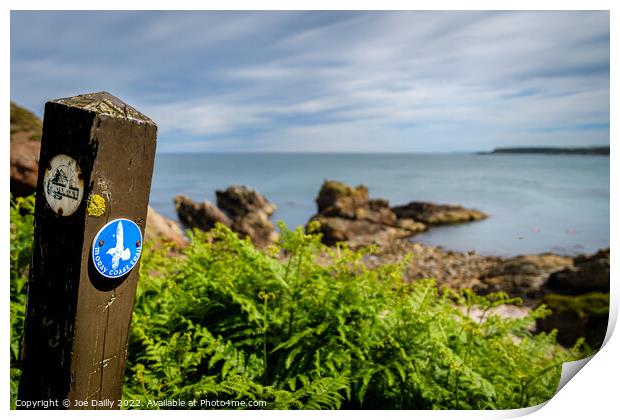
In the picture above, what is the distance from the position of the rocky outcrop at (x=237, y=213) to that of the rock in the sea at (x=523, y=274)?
5.52 metres

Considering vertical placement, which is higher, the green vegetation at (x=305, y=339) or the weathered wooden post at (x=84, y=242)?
the weathered wooden post at (x=84, y=242)

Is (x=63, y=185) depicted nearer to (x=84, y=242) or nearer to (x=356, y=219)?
(x=84, y=242)

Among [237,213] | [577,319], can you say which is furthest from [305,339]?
[237,213]

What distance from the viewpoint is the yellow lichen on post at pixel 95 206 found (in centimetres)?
151

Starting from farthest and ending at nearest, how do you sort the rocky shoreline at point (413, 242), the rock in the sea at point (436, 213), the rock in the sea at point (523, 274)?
the rock in the sea at point (436, 213) → the rock in the sea at point (523, 274) → the rocky shoreline at point (413, 242)

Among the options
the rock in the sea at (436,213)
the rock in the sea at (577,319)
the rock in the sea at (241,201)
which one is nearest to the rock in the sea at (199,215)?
the rock in the sea at (241,201)

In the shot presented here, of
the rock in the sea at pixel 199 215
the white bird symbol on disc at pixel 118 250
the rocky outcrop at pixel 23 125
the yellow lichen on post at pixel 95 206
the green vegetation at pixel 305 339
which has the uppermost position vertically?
the rocky outcrop at pixel 23 125

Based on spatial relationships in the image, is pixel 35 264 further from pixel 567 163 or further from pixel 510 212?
pixel 510 212

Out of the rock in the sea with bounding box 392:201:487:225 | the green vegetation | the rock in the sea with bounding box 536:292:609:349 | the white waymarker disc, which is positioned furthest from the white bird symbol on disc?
the rock in the sea with bounding box 392:201:487:225

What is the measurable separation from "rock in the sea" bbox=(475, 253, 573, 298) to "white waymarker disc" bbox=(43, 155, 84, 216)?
10.5m

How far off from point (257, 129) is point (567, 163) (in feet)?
14.7

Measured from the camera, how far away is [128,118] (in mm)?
1565

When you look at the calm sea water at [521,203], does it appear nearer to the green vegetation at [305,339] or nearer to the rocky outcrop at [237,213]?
the rocky outcrop at [237,213]
